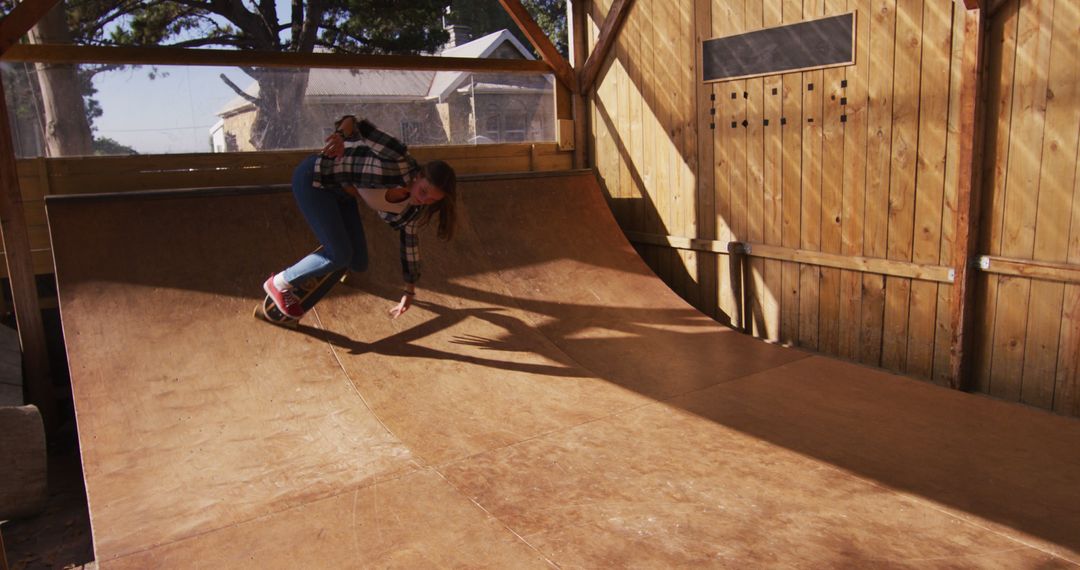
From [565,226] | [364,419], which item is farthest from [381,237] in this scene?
[364,419]

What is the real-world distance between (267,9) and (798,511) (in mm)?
9826

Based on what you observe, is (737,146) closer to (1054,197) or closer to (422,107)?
(1054,197)

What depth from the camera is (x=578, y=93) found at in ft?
21.7

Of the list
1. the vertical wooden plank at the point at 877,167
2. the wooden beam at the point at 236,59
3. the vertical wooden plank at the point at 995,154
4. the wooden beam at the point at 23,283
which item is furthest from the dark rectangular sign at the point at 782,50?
the wooden beam at the point at 23,283

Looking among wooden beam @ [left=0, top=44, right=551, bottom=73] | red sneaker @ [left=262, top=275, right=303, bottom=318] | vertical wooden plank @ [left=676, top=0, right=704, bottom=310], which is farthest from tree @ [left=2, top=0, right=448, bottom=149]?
red sneaker @ [left=262, top=275, right=303, bottom=318]

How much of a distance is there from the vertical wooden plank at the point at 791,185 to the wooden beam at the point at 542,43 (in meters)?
2.10

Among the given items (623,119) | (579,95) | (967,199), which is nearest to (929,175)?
(967,199)

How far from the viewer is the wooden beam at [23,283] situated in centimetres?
412

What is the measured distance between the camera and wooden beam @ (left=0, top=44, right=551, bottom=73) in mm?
4535

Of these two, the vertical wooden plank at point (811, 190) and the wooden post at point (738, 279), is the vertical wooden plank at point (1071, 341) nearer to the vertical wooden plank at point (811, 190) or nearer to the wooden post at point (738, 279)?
the vertical wooden plank at point (811, 190)

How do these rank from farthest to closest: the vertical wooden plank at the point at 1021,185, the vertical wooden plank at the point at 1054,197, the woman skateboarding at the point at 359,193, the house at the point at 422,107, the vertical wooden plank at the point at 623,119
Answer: the vertical wooden plank at the point at 623,119, the house at the point at 422,107, the woman skateboarding at the point at 359,193, the vertical wooden plank at the point at 1021,185, the vertical wooden plank at the point at 1054,197

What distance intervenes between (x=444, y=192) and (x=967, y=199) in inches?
105

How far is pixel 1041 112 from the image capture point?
3.57 m

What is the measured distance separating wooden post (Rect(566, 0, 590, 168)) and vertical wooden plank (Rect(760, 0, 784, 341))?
6.68 feet
